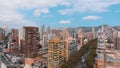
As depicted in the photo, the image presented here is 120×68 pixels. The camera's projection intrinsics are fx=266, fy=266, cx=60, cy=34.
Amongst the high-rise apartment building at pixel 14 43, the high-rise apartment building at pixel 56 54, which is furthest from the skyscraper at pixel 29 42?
the high-rise apartment building at pixel 56 54

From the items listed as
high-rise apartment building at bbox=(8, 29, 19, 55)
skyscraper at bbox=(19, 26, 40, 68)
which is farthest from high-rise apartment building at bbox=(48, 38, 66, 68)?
high-rise apartment building at bbox=(8, 29, 19, 55)

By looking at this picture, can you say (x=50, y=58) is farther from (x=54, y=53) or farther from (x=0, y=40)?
(x=0, y=40)

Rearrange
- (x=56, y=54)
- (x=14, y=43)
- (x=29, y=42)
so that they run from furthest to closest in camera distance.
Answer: (x=14, y=43), (x=29, y=42), (x=56, y=54)

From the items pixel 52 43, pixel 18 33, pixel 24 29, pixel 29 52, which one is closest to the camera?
pixel 52 43

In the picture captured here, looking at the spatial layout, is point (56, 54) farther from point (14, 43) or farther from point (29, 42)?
point (14, 43)

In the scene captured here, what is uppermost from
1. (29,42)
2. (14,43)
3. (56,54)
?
(29,42)

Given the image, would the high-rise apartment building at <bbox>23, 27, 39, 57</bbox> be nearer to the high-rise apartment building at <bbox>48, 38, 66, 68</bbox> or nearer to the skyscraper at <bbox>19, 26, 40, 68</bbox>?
the skyscraper at <bbox>19, 26, 40, 68</bbox>

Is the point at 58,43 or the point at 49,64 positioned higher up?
the point at 58,43

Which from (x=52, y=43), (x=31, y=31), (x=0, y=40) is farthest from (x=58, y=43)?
(x=0, y=40)

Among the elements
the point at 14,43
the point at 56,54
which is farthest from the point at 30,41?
the point at 56,54
